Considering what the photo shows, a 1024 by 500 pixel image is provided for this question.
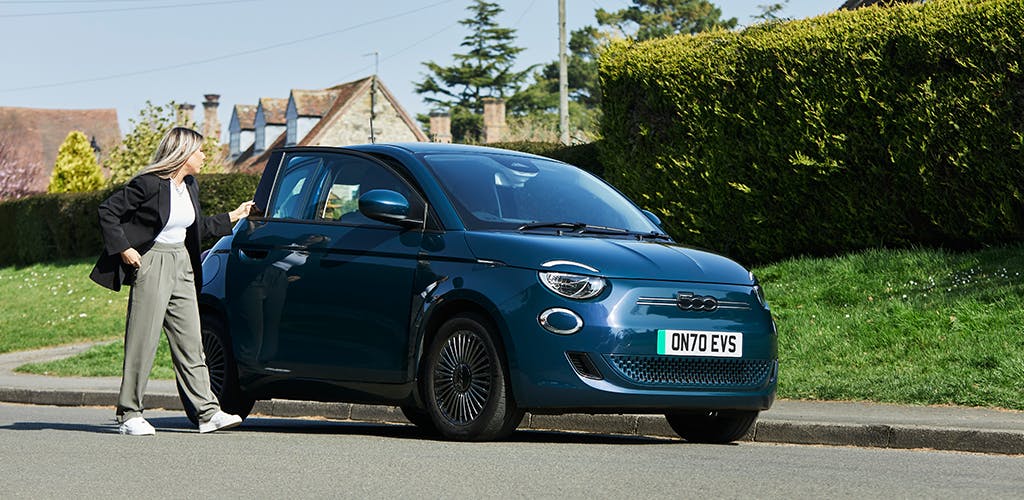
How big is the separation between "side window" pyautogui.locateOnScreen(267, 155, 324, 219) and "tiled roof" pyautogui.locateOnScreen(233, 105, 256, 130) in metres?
61.2

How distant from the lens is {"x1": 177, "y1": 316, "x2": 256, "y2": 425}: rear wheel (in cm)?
1018

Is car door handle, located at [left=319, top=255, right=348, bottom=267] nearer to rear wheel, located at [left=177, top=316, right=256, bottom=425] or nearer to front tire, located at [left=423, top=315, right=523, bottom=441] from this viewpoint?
front tire, located at [left=423, top=315, right=523, bottom=441]

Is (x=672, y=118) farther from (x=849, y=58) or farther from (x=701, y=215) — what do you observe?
(x=849, y=58)

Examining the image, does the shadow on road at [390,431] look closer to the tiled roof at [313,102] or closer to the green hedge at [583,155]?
the green hedge at [583,155]

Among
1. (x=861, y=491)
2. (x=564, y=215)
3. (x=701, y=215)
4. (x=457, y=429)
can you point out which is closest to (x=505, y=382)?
(x=457, y=429)

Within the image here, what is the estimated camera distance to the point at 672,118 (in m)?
18.3

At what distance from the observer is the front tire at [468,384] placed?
331 inches

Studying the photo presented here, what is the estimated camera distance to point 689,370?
334 inches

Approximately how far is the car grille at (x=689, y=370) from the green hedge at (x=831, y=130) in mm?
7491

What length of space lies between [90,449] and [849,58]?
1031 cm

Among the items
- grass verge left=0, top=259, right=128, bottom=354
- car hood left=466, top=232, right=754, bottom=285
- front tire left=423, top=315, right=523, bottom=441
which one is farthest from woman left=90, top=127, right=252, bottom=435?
grass verge left=0, top=259, right=128, bottom=354

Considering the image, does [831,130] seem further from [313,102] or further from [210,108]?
→ [210,108]

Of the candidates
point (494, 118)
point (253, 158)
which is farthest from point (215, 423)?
point (494, 118)

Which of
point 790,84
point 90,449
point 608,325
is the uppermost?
point 790,84
